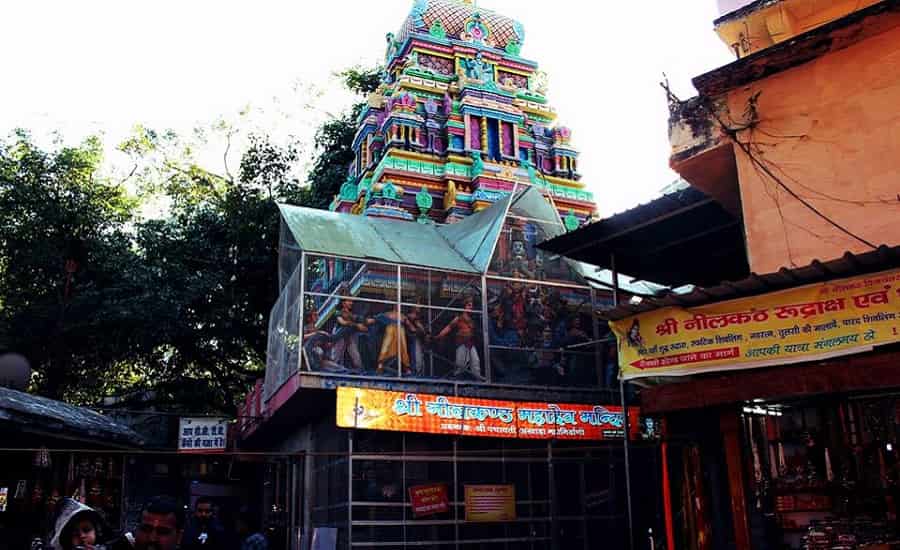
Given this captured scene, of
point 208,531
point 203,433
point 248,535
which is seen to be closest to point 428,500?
point 248,535

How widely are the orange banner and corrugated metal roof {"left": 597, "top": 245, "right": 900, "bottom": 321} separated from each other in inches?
199

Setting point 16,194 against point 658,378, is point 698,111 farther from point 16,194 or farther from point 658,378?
point 16,194

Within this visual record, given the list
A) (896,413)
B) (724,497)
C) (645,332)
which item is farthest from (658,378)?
(896,413)

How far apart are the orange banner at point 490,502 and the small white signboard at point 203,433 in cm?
721

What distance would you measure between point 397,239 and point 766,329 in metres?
8.71

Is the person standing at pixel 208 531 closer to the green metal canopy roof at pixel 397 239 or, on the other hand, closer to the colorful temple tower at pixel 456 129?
the green metal canopy roof at pixel 397 239

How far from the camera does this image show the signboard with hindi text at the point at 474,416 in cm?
1230

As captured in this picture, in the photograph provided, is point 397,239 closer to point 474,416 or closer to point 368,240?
point 368,240

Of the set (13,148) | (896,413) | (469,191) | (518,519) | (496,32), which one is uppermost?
(496,32)

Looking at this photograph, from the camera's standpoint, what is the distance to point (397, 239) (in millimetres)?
15570

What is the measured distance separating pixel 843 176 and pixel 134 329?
20.4 metres

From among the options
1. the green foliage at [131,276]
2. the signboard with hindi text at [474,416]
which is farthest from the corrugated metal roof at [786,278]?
the green foliage at [131,276]

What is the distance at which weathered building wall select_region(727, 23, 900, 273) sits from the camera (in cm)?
857

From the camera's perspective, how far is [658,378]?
9109 millimetres
